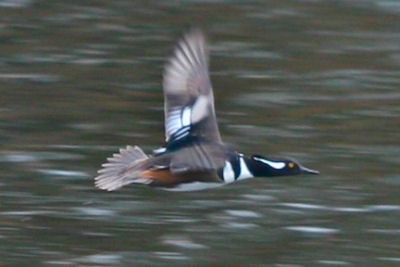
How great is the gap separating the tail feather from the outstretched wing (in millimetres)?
274

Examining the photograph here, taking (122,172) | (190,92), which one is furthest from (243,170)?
(122,172)

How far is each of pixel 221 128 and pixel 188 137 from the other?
2542 mm

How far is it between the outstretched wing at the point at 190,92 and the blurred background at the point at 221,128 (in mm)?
773

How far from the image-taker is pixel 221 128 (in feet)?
37.4

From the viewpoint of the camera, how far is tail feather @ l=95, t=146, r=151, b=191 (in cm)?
882

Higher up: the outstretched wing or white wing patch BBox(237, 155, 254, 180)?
the outstretched wing

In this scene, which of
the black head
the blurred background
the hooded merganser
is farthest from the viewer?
the blurred background

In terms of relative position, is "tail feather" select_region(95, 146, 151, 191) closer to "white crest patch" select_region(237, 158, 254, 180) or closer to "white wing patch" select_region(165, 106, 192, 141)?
"white wing patch" select_region(165, 106, 192, 141)

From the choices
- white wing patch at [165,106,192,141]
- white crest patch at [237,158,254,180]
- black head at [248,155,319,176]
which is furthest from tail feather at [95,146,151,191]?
black head at [248,155,319,176]

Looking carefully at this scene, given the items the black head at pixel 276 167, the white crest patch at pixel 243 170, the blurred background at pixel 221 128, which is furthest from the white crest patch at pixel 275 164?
the blurred background at pixel 221 128

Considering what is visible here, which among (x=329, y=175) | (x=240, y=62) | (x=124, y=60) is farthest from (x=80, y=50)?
(x=329, y=175)

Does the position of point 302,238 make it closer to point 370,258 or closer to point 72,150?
point 370,258

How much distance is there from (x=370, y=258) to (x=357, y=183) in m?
1.33

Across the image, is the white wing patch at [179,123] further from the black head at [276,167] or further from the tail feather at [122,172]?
the black head at [276,167]
